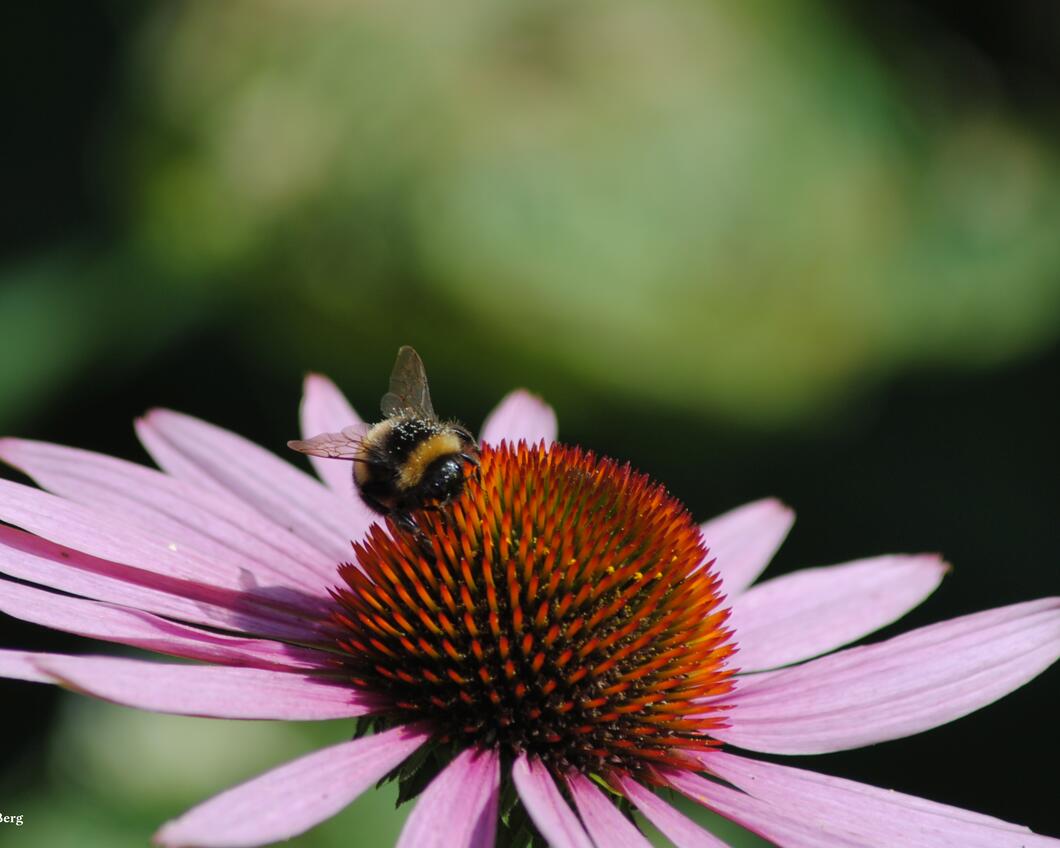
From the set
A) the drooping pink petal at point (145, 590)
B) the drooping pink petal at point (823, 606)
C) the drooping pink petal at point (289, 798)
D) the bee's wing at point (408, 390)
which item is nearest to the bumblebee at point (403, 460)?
the bee's wing at point (408, 390)

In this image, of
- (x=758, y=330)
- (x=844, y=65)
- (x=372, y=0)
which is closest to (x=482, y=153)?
(x=372, y=0)

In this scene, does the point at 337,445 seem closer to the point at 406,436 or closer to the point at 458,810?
the point at 406,436

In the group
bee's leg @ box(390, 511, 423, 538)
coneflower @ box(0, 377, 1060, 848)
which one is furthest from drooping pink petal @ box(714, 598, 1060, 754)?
bee's leg @ box(390, 511, 423, 538)

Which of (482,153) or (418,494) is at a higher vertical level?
(482,153)

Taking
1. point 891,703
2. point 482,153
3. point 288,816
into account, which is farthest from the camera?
point 482,153

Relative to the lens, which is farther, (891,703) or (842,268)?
(842,268)

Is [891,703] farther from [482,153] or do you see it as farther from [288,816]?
[482,153]

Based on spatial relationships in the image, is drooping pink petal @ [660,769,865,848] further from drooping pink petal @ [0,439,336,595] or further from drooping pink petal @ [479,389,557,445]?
drooping pink petal @ [479,389,557,445]
